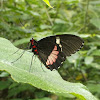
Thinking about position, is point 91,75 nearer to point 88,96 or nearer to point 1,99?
point 1,99

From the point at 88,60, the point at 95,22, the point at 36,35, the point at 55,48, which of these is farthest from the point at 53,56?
the point at 95,22

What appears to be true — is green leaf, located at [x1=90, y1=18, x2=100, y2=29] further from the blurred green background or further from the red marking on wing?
the red marking on wing

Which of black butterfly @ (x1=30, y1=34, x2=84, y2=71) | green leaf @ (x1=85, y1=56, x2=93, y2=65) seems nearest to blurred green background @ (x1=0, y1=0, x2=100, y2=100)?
green leaf @ (x1=85, y1=56, x2=93, y2=65)

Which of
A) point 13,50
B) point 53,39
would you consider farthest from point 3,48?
point 53,39

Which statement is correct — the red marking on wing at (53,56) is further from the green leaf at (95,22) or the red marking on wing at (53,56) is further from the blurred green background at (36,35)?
the green leaf at (95,22)

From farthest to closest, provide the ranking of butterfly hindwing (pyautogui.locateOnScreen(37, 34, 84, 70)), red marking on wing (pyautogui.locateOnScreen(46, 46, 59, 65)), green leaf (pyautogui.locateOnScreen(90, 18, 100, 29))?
green leaf (pyautogui.locateOnScreen(90, 18, 100, 29))
red marking on wing (pyautogui.locateOnScreen(46, 46, 59, 65))
butterfly hindwing (pyautogui.locateOnScreen(37, 34, 84, 70))

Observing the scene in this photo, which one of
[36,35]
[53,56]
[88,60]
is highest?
[36,35]

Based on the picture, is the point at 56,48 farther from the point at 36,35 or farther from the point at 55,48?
the point at 36,35

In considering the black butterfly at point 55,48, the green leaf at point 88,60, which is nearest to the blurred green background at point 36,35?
the green leaf at point 88,60

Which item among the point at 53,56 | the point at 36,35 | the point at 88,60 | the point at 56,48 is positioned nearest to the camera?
the point at 56,48
